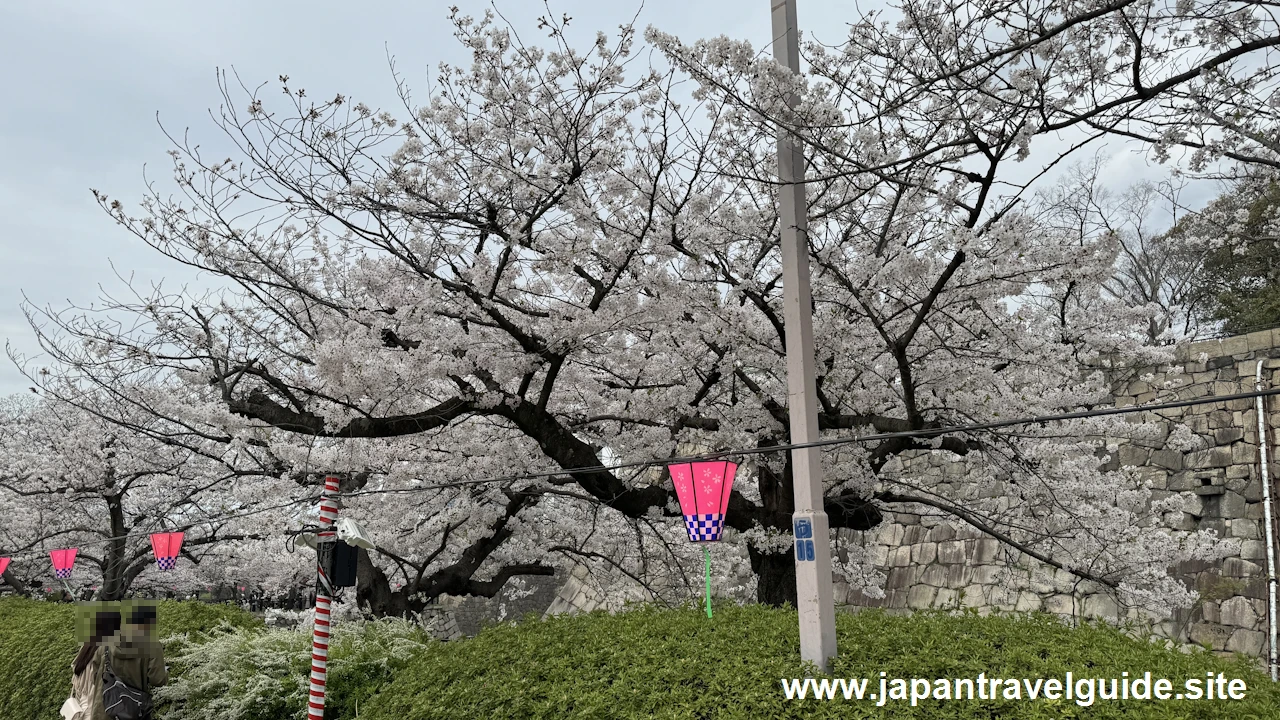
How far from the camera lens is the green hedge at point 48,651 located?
8180 mm

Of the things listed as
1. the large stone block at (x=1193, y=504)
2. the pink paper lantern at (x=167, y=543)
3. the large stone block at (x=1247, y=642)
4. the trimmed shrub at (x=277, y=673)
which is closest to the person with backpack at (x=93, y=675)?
the trimmed shrub at (x=277, y=673)

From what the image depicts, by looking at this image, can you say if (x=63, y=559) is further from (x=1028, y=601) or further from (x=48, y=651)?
(x=1028, y=601)

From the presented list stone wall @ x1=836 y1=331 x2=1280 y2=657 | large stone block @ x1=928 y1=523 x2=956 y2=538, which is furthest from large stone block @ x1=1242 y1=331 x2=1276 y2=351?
large stone block @ x1=928 y1=523 x2=956 y2=538

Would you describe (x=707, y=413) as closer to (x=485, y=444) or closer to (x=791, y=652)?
(x=485, y=444)

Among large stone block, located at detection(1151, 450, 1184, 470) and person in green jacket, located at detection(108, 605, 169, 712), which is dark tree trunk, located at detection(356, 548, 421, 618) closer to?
person in green jacket, located at detection(108, 605, 169, 712)

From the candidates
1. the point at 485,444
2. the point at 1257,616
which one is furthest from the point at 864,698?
the point at 1257,616


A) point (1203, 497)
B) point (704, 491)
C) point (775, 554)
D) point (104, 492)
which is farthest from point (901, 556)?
point (104, 492)

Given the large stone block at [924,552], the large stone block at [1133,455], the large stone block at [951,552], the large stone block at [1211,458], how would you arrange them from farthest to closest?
the large stone block at [924,552]
the large stone block at [951,552]
the large stone block at [1133,455]
the large stone block at [1211,458]

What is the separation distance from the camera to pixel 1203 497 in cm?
1138

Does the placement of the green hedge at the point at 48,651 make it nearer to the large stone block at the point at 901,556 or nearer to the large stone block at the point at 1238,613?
the large stone block at the point at 901,556

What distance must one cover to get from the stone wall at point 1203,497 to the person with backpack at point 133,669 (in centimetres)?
737

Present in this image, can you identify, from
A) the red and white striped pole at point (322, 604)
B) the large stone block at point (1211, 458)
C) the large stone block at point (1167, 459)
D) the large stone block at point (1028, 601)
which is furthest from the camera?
the large stone block at point (1028, 601)

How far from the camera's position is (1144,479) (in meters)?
12.3

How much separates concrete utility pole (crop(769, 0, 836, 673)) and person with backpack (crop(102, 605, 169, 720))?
186 inches
